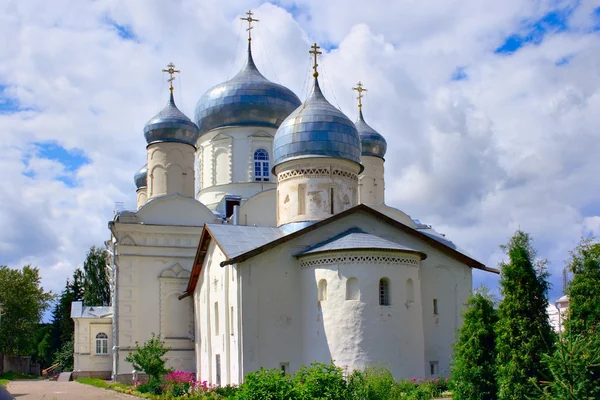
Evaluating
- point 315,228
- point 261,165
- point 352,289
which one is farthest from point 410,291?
point 261,165

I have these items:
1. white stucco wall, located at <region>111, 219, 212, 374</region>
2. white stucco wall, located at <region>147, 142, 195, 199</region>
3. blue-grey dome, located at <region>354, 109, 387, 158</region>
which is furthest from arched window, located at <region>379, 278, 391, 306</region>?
→ blue-grey dome, located at <region>354, 109, 387, 158</region>

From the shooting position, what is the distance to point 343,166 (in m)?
20.1

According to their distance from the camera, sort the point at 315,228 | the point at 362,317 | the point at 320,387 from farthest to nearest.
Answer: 1. the point at 315,228
2. the point at 362,317
3. the point at 320,387

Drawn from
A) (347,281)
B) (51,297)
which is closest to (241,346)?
(347,281)

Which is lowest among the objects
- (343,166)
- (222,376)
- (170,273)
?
(222,376)

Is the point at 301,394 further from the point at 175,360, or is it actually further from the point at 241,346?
the point at 175,360

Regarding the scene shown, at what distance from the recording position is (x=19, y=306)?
1371 inches

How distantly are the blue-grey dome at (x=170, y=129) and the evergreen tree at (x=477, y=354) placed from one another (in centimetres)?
1448

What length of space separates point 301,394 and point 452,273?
9.74m

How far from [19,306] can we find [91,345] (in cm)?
1059

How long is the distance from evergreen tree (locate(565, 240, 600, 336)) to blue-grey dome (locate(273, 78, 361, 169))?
794 cm

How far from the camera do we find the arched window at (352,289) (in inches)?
682

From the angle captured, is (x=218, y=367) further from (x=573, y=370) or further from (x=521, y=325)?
(x=573, y=370)

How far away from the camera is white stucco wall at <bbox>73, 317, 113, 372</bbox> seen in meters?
25.9
